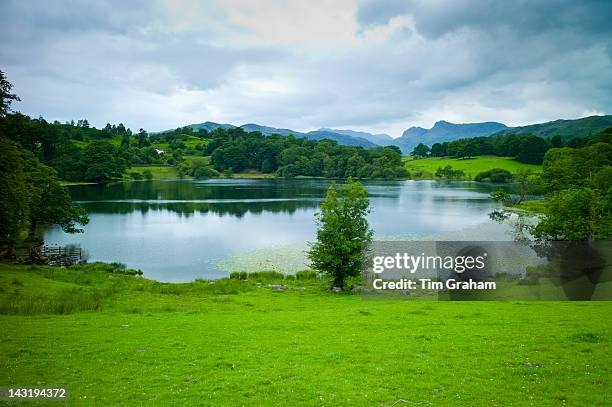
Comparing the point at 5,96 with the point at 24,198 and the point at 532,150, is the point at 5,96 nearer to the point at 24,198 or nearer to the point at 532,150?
the point at 24,198

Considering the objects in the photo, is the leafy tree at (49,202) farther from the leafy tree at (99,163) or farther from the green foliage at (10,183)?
the leafy tree at (99,163)

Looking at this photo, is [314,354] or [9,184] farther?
[9,184]

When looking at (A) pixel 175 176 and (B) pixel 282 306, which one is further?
(A) pixel 175 176

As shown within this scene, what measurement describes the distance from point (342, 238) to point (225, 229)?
3604cm

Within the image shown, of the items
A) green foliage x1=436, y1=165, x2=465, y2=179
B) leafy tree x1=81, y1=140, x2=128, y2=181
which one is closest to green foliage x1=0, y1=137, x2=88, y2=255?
leafy tree x1=81, y1=140, x2=128, y2=181

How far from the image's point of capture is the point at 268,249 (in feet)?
177

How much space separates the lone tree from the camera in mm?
35312

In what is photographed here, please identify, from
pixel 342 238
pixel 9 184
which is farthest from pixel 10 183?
pixel 342 238

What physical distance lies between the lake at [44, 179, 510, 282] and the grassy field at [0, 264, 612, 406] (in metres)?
22.4

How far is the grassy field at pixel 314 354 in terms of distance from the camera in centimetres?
1112

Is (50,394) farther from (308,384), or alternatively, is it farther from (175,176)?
(175,176)

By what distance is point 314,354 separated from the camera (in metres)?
14.4

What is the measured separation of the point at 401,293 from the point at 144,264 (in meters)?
28.4

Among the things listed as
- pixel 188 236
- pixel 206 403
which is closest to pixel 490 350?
pixel 206 403
